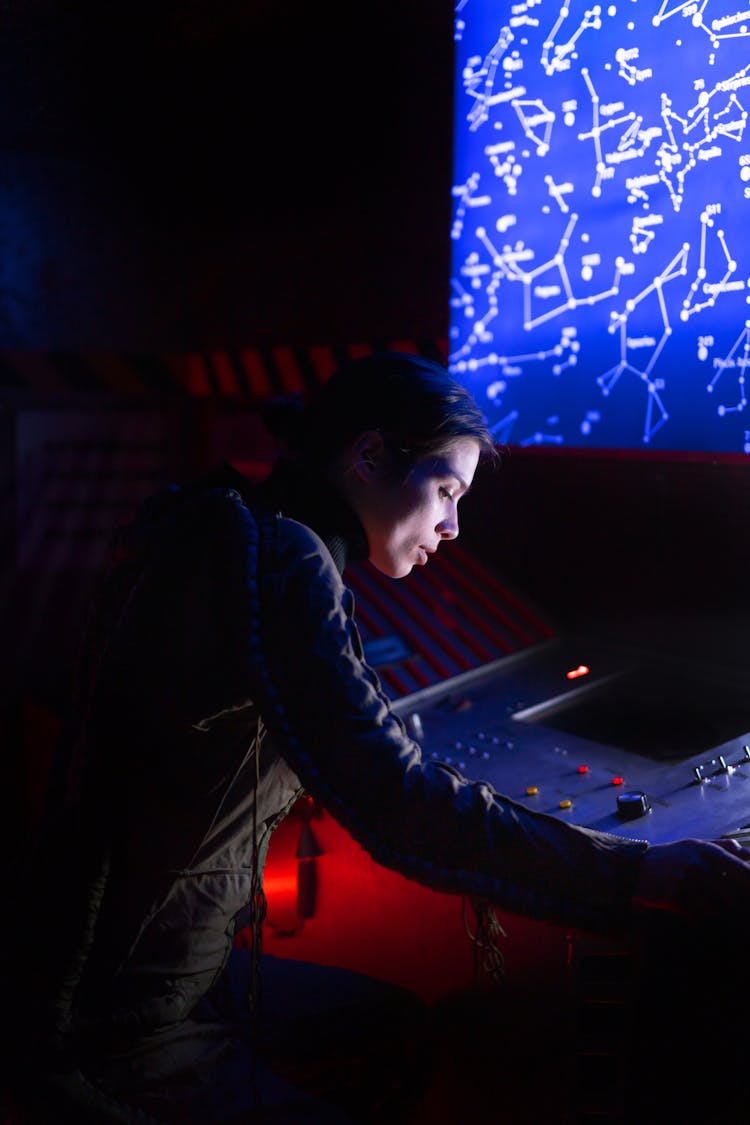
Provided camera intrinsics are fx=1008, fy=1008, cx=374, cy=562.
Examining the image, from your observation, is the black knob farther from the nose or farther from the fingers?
the nose

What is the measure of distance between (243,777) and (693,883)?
0.49 m

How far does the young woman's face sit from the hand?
48cm

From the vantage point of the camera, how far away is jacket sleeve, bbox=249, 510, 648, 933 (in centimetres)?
96

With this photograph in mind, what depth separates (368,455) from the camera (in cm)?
122

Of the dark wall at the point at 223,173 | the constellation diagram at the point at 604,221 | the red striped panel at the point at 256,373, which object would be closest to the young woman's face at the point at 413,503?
the constellation diagram at the point at 604,221

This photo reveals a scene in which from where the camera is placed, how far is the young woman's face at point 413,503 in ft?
4.06

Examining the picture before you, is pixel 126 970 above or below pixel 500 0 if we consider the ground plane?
below

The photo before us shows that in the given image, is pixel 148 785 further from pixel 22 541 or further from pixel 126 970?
pixel 22 541

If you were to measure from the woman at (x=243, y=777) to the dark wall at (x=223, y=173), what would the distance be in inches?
51.6

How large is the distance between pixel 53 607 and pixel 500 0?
2108 millimetres

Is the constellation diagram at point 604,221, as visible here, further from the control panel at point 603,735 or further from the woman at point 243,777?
the woman at point 243,777

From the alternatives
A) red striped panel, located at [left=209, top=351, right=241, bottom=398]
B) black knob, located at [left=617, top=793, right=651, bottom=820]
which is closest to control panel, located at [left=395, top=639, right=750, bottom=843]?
black knob, located at [left=617, top=793, right=651, bottom=820]

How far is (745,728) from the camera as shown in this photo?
154cm

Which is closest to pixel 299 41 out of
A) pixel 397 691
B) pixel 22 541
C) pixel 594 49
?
pixel 594 49
